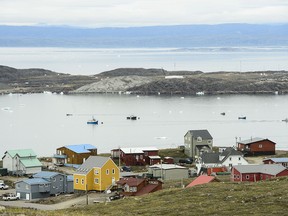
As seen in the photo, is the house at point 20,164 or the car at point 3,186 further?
the house at point 20,164

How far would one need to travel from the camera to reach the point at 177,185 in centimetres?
3803

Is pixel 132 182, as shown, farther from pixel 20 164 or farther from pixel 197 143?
pixel 197 143

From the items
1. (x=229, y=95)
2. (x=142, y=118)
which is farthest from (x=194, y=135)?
(x=229, y=95)

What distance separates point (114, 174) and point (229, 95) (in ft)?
339

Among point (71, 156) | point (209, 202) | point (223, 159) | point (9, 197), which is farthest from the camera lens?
point (71, 156)

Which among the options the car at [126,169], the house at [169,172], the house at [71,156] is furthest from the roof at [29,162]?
the house at [169,172]

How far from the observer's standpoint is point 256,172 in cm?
3888

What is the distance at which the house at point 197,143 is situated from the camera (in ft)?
182

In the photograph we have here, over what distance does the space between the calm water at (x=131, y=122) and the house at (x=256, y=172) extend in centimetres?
2691

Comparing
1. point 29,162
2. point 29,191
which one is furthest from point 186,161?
point 29,191

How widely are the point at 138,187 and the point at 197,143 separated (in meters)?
20.8

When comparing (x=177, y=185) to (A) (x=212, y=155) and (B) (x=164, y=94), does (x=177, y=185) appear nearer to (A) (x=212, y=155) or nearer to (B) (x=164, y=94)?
(A) (x=212, y=155)

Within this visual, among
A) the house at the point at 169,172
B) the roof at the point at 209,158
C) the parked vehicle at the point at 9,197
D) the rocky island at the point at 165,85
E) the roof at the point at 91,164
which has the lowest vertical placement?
the parked vehicle at the point at 9,197

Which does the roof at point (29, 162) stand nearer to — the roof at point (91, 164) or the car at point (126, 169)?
the car at point (126, 169)
